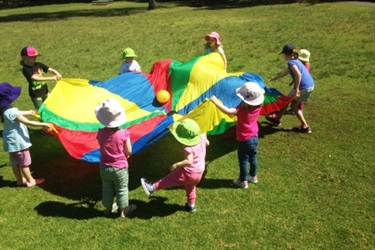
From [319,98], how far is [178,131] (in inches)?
198

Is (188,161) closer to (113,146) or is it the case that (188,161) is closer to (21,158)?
(113,146)

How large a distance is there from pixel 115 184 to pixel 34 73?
316 cm

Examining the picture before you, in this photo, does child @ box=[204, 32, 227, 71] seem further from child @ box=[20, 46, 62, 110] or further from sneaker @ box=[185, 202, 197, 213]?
sneaker @ box=[185, 202, 197, 213]

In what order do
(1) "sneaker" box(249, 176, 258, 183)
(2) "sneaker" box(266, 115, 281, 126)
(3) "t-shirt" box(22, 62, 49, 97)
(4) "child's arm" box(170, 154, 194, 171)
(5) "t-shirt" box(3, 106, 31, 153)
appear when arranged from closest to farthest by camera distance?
(4) "child's arm" box(170, 154, 194, 171) < (5) "t-shirt" box(3, 106, 31, 153) < (1) "sneaker" box(249, 176, 258, 183) < (3) "t-shirt" box(22, 62, 49, 97) < (2) "sneaker" box(266, 115, 281, 126)

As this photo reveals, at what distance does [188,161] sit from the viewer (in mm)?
4227

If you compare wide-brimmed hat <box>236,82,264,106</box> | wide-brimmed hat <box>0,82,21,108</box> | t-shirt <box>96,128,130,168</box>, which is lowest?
t-shirt <box>96,128,130,168</box>

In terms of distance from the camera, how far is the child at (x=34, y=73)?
620 cm

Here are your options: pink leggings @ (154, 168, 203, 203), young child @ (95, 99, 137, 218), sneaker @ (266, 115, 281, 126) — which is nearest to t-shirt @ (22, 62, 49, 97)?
young child @ (95, 99, 137, 218)

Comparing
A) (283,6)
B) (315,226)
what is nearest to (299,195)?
(315,226)

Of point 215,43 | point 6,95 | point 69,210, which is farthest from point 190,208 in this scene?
point 215,43

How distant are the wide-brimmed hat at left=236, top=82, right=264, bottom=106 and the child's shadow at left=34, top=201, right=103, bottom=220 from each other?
229 cm

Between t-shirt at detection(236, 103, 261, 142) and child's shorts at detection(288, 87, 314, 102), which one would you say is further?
child's shorts at detection(288, 87, 314, 102)

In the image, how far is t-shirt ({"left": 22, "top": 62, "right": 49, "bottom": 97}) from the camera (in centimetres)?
635

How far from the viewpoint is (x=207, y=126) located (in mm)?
5137
